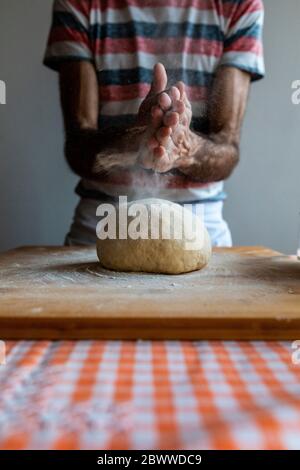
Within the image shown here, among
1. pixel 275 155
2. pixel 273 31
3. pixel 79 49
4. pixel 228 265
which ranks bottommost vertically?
pixel 228 265

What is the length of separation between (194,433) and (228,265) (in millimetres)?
653

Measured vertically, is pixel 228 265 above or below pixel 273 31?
below

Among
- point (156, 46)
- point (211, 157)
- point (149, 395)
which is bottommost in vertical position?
point (149, 395)

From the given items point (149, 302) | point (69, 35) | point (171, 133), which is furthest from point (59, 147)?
point (149, 302)

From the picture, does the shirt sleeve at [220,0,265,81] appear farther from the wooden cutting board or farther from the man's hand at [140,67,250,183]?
the wooden cutting board

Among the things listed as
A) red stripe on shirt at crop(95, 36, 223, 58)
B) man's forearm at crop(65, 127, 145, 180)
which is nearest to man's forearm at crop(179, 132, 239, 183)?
man's forearm at crop(65, 127, 145, 180)

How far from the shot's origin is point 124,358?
0.53m

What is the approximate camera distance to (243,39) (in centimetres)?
153

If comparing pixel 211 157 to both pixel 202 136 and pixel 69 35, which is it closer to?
pixel 202 136

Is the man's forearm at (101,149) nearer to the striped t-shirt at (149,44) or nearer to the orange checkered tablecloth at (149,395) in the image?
the striped t-shirt at (149,44)

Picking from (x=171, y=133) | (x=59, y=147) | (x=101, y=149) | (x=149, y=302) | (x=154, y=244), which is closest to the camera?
(x=149, y=302)

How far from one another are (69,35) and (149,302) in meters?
→ 1.20

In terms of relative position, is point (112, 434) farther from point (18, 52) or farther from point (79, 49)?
point (18, 52)

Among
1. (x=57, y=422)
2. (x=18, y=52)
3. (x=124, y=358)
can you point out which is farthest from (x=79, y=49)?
(x=57, y=422)
